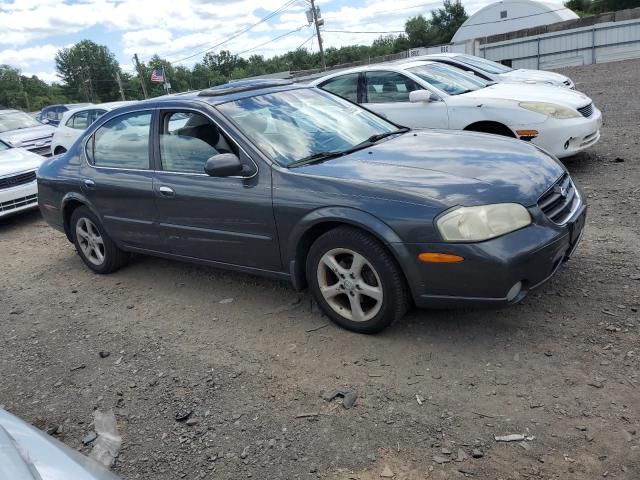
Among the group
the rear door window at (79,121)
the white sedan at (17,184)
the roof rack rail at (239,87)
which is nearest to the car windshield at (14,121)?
the rear door window at (79,121)

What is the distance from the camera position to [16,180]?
8.44 metres

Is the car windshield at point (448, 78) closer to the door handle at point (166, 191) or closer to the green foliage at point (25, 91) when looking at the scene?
the door handle at point (166, 191)

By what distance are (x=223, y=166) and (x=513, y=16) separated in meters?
59.1

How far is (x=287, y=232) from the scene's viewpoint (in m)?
3.79

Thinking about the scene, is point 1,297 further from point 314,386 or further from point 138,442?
point 314,386

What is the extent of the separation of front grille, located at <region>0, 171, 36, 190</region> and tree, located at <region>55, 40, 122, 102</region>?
99.6 m

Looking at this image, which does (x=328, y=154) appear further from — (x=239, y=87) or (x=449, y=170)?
(x=239, y=87)

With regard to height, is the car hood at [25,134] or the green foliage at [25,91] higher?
the green foliage at [25,91]

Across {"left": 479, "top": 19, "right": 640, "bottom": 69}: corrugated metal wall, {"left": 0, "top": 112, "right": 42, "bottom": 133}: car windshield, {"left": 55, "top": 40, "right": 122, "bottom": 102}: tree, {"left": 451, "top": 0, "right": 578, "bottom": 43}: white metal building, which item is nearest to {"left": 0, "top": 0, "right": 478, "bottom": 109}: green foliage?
{"left": 55, "top": 40, "right": 122, "bottom": 102}: tree

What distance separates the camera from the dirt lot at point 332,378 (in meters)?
2.66

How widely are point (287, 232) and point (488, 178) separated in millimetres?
1326

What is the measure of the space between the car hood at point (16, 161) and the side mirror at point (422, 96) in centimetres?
583

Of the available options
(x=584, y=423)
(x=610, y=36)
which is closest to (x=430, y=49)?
(x=610, y=36)

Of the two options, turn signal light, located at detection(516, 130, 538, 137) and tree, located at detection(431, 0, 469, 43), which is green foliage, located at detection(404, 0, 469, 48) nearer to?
tree, located at detection(431, 0, 469, 43)
